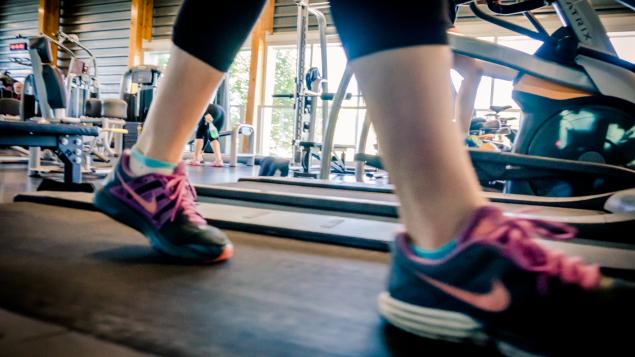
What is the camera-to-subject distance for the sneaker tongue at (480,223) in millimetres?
521

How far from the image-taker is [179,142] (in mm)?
827

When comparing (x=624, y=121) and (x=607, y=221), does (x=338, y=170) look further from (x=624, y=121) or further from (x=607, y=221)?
(x=607, y=221)

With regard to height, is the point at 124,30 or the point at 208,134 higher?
the point at 124,30

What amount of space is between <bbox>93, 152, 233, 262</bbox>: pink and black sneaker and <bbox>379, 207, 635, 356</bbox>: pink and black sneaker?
16.3 inches

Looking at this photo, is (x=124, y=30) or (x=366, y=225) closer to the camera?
(x=366, y=225)

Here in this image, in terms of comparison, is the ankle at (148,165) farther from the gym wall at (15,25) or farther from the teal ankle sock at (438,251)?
the gym wall at (15,25)

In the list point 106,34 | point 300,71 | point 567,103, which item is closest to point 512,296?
point 567,103

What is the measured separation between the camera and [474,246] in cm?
51

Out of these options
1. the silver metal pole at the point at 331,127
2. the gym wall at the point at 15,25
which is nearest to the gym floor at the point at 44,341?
the silver metal pole at the point at 331,127

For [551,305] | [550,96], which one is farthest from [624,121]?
[551,305]

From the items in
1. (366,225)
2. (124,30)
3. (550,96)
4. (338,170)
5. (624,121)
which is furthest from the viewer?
(124,30)

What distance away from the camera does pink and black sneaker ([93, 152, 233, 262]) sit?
2.68ft

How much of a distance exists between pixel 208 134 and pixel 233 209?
4.54 m

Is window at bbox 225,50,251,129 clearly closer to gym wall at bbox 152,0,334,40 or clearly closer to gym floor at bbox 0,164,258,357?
gym wall at bbox 152,0,334,40
